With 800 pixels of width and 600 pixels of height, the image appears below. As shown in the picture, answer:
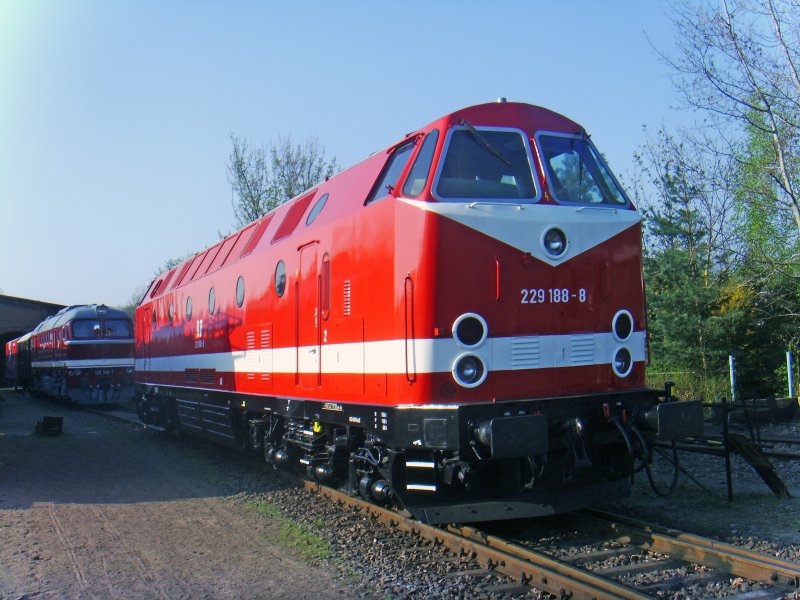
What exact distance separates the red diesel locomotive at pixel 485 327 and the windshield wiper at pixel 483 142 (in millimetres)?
20

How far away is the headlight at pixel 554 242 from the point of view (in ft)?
20.5

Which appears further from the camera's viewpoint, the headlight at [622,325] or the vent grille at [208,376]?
the vent grille at [208,376]

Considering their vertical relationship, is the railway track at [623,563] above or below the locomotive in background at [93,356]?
below

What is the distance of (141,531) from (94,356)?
19343 millimetres

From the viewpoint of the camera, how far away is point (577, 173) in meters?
6.89

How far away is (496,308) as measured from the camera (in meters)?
6.05

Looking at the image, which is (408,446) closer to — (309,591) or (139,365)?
(309,591)

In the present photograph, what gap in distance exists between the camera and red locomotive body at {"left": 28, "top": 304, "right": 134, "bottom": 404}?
2477cm

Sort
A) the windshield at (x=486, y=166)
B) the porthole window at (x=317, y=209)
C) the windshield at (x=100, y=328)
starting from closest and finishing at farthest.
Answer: the windshield at (x=486, y=166) < the porthole window at (x=317, y=209) < the windshield at (x=100, y=328)

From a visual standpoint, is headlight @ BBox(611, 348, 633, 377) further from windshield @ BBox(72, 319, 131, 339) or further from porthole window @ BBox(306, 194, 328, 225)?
windshield @ BBox(72, 319, 131, 339)

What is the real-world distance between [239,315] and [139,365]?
797 cm

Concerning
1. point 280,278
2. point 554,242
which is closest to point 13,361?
point 280,278

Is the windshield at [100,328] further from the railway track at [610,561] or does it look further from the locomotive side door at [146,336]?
the railway track at [610,561]

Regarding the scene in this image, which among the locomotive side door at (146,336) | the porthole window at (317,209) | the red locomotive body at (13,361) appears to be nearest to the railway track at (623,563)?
the porthole window at (317,209)
